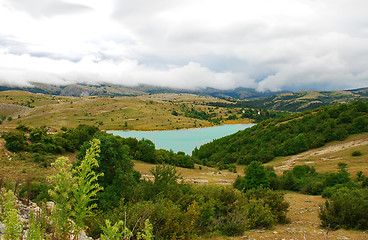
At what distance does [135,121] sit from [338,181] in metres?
125

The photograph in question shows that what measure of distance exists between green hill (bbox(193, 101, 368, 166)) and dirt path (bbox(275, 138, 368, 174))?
2.00 metres

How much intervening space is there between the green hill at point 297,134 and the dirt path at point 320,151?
2.00 meters

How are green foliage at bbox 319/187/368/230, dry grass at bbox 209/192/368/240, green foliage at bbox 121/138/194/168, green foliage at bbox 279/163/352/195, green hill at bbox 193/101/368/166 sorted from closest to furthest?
dry grass at bbox 209/192/368/240, green foliage at bbox 319/187/368/230, green foliage at bbox 279/163/352/195, green foliage at bbox 121/138/194/168, green hill at bbox 193/101/368/166

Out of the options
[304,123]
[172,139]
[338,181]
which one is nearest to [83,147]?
[338,181]

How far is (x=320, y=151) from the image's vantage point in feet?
117

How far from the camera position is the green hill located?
38.4m

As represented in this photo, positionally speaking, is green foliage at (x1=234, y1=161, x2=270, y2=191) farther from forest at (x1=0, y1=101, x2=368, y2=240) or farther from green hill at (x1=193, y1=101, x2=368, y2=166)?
green hill at (x1=193, y1=101, x2=368, y2=166)

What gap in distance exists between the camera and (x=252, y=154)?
45.8m

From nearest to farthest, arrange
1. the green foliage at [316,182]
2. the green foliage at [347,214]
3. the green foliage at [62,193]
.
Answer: the green foliage at [62,193]
the green foliage at [347,214]
the green foliage at [316,182]

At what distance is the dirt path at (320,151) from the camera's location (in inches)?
1277

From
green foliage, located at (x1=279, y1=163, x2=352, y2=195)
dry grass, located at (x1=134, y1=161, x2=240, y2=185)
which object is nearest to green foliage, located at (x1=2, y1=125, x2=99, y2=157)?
dry grass, located at (x1=134, y1=161, x2=240, y2=185)

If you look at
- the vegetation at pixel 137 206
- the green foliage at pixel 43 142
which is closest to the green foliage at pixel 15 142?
the green foliage at pixel 43 142

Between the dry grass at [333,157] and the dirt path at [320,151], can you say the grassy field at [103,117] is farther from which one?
the dry grass at [333,157]

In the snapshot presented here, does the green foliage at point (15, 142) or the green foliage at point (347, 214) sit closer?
the green foliage at point (347, 214)
